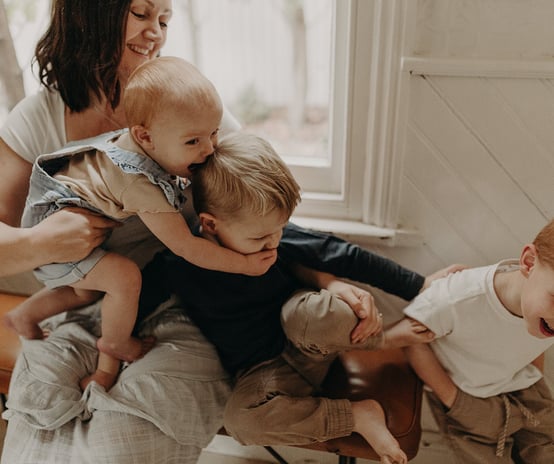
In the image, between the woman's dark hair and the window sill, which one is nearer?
the woman's dark hair

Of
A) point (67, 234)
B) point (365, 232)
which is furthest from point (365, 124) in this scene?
point (67, 234)

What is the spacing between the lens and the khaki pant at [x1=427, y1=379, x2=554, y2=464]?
1.38 metres

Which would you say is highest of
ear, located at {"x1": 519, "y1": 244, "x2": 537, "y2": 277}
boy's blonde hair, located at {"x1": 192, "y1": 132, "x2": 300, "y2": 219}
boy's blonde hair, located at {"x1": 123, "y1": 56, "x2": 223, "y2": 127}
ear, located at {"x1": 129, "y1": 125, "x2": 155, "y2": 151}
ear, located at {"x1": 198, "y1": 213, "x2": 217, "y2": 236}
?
boy's blonde hair, located at {"x1": 123, "y1": 56, "x2": 223, "y2": 127}

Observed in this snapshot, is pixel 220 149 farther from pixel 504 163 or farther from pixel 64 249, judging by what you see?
pixel 504 163

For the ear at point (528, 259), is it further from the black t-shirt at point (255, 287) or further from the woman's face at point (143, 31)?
the woman's face at point (143, 31)

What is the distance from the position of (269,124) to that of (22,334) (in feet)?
3.01

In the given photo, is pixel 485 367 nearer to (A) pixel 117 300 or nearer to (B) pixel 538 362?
(B) pixel 538 362

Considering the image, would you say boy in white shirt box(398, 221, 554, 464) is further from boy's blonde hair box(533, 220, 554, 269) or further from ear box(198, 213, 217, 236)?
ear box(198, 213, 217, 236)

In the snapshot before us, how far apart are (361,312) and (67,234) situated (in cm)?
66

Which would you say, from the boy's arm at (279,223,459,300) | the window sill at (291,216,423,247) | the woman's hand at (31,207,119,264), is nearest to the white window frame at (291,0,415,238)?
the window sill at (291,216,423,247)

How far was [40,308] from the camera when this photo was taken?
1.50 metres

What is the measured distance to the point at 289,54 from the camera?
1.69m

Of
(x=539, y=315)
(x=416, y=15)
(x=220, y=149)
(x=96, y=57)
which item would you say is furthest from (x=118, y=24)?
(x=539, y=315)

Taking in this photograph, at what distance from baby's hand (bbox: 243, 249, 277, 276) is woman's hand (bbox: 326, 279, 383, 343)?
18 cm
